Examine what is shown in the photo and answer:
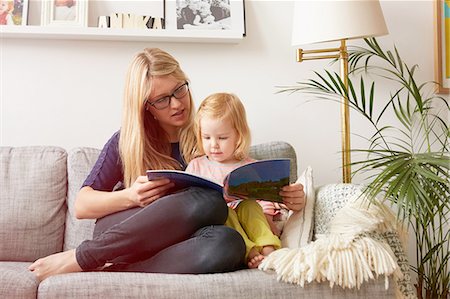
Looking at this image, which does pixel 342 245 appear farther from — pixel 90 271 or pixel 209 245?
pixel 90 271

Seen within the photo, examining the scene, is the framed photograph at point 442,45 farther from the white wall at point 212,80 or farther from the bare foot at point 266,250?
the bare foot at point 266,250

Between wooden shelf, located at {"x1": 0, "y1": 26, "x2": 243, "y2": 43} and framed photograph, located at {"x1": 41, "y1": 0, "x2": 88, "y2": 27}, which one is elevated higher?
framed photograph, located at {"x1": 41, "y1": 0, "x2": 88, "y2": 27}

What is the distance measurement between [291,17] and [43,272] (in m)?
1.62

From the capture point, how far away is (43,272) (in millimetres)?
1786

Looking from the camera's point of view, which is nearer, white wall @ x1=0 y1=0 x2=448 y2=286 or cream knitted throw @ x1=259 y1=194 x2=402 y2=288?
cream knitted throw @ x1=259 y1=194 x2=402 y2=288

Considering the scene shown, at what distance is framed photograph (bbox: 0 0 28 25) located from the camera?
2594 millimetres

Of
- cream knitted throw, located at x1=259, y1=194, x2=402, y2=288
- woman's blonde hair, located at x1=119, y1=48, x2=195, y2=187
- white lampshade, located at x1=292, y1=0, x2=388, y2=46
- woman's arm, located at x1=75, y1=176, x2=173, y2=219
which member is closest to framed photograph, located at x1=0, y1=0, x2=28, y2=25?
woman's blonde hair, located at x1=119, y1=48, x2=195, y2=187

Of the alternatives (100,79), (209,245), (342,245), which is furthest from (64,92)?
(342,245)

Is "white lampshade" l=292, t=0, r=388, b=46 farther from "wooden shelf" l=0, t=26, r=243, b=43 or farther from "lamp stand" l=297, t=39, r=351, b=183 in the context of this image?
"wooden shelf" l=0, t=26, r=243, b=43

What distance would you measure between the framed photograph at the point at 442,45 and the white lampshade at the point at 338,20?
1.70 ft

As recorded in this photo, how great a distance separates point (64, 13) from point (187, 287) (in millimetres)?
1471

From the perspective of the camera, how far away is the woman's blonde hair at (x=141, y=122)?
208 cm

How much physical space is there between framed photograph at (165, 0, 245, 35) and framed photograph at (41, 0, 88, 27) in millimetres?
345

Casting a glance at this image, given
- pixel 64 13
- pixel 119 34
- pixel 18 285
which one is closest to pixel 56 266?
pixel 18 285
